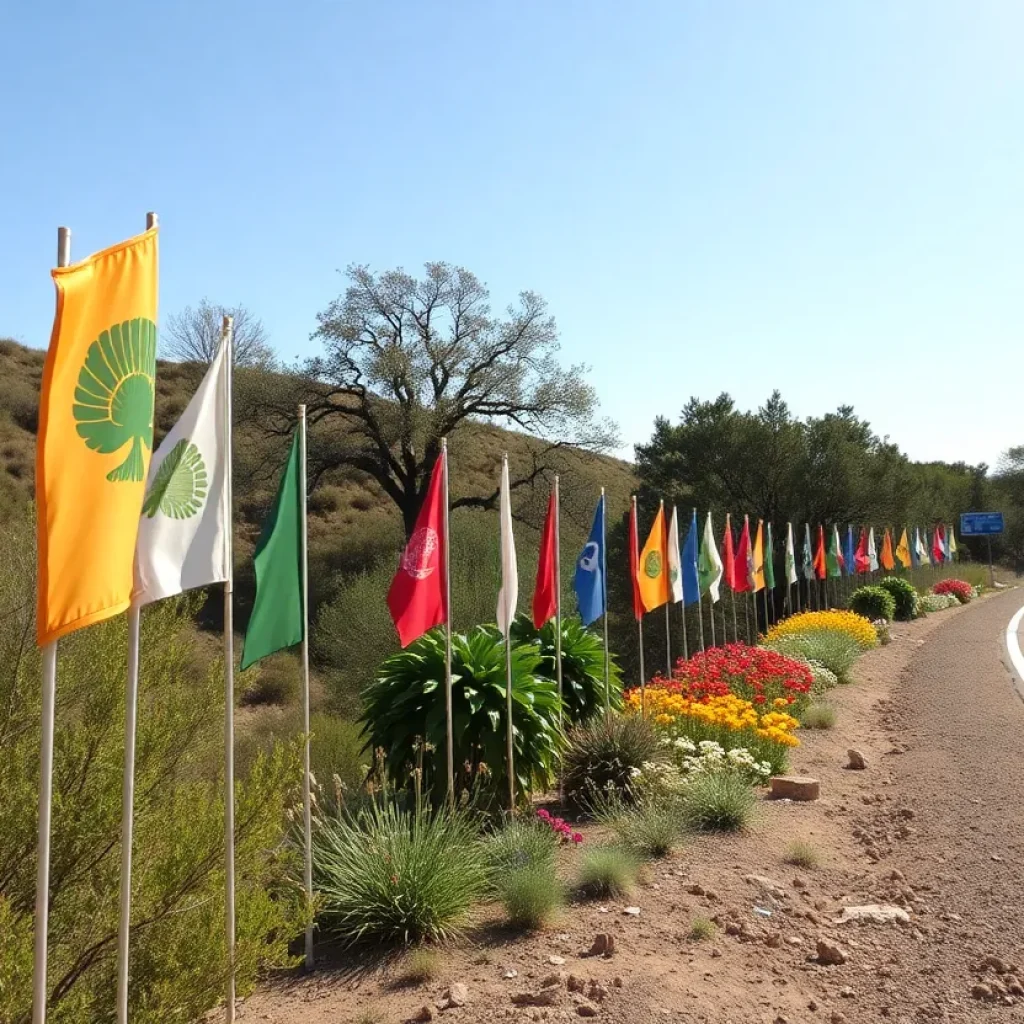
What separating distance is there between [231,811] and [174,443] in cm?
167

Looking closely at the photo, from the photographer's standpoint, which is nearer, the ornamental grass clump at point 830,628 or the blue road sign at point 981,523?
the ornamental grass clump at point 830,628

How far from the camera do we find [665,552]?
44.3ft

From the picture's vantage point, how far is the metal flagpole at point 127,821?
370cm

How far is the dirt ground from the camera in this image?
4.92m

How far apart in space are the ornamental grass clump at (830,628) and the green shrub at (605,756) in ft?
39.2

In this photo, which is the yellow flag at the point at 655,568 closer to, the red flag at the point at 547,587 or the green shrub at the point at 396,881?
the red flag at the point at 547,587

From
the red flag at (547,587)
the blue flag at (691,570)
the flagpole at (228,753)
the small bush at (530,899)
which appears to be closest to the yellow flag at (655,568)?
the blue flag at (691,570)

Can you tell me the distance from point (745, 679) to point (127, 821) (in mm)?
10576

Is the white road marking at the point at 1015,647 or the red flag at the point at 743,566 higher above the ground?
the red flag at the point at 743,566

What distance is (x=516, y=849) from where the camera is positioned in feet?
21.7

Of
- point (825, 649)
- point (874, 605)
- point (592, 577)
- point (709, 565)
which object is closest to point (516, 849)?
point (592, 577)

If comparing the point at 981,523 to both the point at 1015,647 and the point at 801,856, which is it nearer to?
the point at 1015,647

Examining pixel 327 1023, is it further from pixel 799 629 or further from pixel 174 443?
pixel 799 629

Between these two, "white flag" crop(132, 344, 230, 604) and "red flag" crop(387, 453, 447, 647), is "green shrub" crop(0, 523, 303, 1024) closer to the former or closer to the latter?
"white flag" crop(132, 344, 230, 604)
